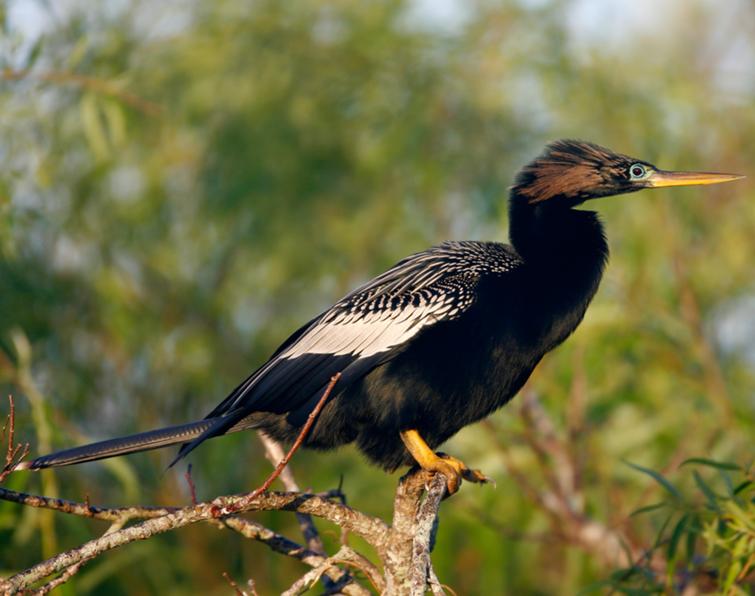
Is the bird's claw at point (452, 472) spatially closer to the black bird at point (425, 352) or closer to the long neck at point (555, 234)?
the black bird at point (425, 352)

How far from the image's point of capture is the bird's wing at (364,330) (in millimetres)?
3762

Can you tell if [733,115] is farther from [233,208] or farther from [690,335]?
[233,208]

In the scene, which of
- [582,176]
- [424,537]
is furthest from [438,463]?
[582,176]

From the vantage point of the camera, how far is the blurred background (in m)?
6.95

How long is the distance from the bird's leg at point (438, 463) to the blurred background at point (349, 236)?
262 cm

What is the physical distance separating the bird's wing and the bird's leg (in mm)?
269

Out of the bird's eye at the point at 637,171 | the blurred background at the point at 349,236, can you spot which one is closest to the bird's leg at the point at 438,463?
the bird's eye at the point at 637,171

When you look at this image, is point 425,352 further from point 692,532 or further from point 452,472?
point 692,532

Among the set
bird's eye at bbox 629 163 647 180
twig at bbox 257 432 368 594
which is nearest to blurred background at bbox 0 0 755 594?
bird's eye at bbox 629 163 647 180

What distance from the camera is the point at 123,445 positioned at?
3.42m

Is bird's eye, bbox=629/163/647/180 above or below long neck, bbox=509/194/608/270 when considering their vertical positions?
above

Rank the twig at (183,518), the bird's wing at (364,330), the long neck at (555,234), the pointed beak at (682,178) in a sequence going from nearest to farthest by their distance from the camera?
the twig at (183,518) → the bird's wing at (364,330) → the long neck at (555,234) → the pointed beak at (682,178)

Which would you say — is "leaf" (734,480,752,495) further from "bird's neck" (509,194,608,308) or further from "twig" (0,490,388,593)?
"twig" (0,490,388,593)

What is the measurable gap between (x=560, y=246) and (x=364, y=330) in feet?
2.56
